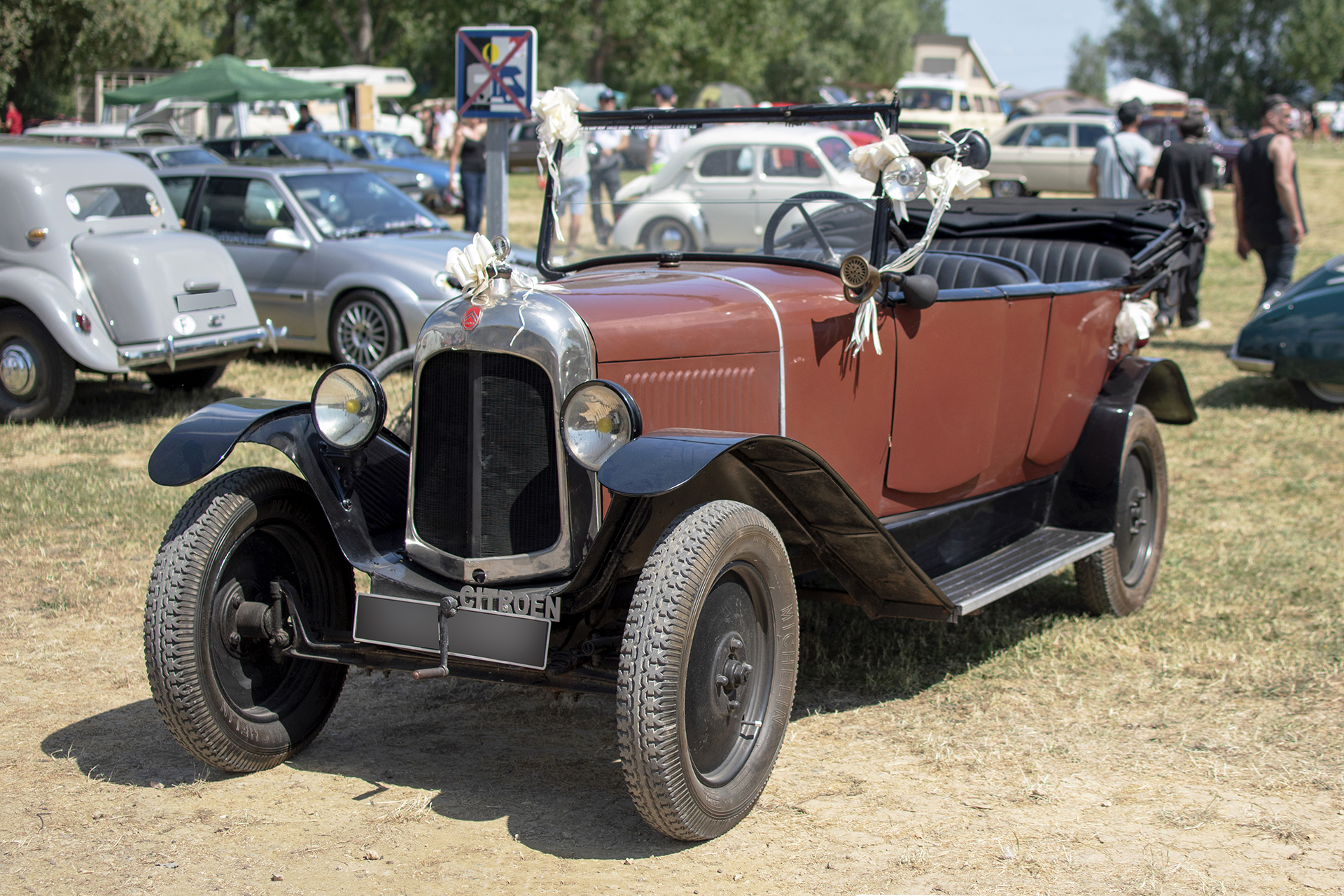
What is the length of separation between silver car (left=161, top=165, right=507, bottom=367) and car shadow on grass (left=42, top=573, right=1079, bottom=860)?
5137mm

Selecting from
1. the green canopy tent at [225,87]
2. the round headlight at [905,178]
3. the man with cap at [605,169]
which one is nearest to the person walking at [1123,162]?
the man with cap at [605,169]

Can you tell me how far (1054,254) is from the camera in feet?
18.1

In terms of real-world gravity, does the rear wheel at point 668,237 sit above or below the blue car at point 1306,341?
above

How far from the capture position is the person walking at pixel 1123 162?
11148 millimetres

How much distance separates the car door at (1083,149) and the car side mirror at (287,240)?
17.2 m

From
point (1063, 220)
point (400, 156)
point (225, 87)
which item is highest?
point (225, 87)

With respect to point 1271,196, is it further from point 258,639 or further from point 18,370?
point 18,370

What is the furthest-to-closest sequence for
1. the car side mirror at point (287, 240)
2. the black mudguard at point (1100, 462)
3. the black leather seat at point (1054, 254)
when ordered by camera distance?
the car side mirror at point (287, 240) → the black leather seat at point (1054, 254) → the black mudguard at point (1100, 462)

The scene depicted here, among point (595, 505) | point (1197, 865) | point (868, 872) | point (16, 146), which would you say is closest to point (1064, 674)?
point (1197, 865)

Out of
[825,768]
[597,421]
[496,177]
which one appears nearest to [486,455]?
[597,421]

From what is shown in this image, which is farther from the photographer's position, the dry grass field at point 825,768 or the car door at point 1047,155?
the car door at point 1047,155

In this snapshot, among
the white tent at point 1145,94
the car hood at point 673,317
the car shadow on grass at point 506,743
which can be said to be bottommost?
the car shadow on grass at point 506,743

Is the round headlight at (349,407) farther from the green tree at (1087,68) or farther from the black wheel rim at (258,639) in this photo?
the green tree at (1087,68)

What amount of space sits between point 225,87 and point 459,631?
21.1 meters
